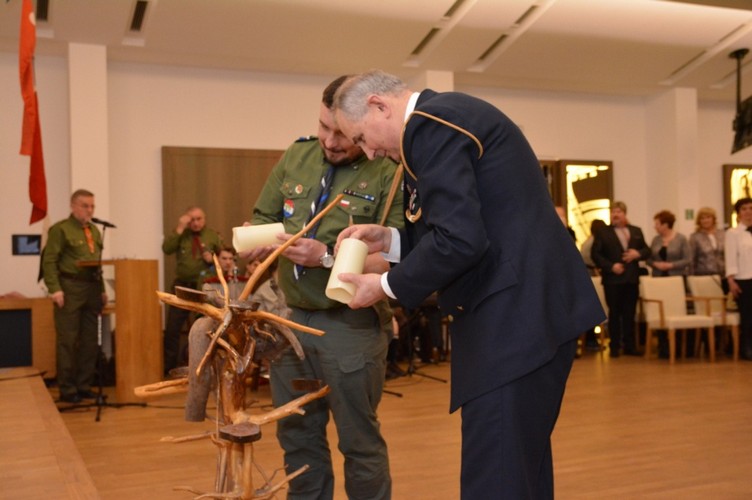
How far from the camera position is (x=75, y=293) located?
5934mm

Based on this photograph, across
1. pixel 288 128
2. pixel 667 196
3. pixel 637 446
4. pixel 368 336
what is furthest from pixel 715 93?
pixel 368 336

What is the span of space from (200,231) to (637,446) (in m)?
4.67

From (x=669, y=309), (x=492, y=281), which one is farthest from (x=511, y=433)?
(x=669, y=309)

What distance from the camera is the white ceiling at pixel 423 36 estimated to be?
7379mm

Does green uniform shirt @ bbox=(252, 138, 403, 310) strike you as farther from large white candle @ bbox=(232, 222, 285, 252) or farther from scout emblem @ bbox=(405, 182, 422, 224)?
scout emblem @ bbox=(405, 182, 422, 224)

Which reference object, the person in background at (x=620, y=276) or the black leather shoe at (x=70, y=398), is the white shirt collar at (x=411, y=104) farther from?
the person in background at (x=620, y=276)

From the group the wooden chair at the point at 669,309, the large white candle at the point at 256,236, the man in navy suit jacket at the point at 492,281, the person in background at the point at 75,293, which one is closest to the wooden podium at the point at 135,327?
the person in background at the point at 75,293

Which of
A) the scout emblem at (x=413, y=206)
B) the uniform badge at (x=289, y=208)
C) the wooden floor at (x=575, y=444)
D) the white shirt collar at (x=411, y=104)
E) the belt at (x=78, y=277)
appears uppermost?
the white shirt collar at (x=411, y=104)

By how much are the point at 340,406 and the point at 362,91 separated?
98 centimetres

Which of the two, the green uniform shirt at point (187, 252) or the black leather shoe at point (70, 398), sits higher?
the green uniform shirt at point (187, 252)

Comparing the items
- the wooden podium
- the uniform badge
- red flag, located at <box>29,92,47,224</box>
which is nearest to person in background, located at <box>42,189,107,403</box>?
the wooden podium

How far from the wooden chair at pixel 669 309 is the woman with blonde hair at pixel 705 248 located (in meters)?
0.65

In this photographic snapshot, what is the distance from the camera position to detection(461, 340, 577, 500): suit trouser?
1645 millimetres

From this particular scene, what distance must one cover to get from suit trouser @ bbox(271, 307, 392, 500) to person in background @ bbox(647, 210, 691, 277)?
6.66 m
